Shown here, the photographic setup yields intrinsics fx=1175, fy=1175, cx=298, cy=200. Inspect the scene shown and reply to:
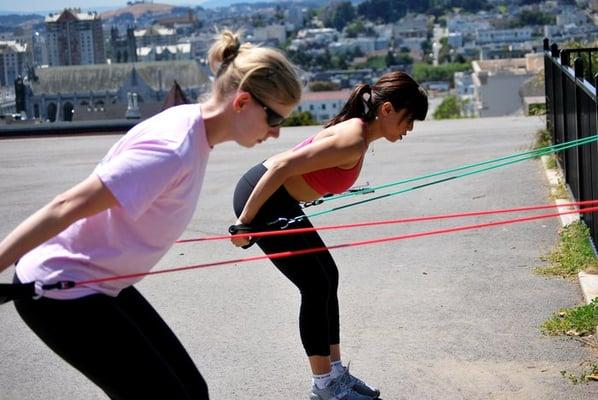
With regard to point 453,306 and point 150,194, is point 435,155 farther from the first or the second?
point 150,194

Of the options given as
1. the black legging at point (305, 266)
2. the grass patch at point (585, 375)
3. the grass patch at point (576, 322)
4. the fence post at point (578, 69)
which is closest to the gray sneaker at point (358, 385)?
the black legging at point (305, 266)

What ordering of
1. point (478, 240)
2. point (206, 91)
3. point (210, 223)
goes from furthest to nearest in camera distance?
point (210, 223), point (478, 240), point (206, 91)

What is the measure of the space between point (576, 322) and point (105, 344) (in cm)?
383

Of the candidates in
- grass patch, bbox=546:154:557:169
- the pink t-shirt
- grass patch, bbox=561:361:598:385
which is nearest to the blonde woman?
the pink t-shirt

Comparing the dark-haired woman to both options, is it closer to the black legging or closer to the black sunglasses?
the black legging

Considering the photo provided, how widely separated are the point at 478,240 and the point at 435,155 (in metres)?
6.46

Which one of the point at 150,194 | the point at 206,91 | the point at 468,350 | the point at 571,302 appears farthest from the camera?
the point at 571,302

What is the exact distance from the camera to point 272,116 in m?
3.63

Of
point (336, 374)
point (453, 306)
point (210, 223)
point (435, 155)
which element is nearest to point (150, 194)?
point (336, 374)

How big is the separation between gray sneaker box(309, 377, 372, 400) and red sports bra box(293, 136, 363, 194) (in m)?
0.90

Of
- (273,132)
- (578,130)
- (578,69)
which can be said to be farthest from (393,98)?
(578,130)

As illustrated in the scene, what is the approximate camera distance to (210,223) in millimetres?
11195

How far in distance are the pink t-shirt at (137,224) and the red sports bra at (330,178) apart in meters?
1.71

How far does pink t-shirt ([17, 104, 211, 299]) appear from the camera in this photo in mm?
3383
